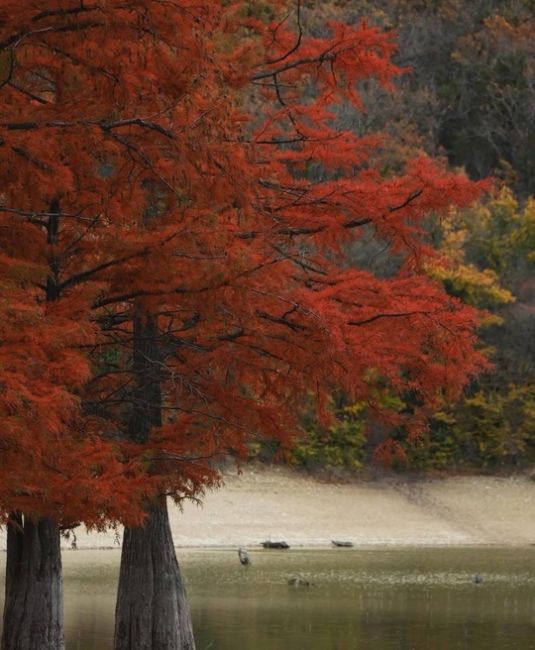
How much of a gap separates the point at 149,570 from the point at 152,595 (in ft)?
1.07

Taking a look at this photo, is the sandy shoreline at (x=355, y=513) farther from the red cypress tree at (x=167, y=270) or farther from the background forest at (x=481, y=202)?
the red cypress tree at (x=167, y=270)

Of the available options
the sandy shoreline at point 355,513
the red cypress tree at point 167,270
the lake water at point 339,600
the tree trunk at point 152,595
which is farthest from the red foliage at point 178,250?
the sandy shoreline at point 355,513

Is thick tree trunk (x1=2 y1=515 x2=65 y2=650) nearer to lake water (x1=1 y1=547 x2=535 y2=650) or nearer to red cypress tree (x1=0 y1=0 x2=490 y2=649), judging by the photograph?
red cypress tree (x1=0 y1=0 x2=490 y2=649)

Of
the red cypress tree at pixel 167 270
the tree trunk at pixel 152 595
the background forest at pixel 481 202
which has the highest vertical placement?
the background forest at pixel 481 202

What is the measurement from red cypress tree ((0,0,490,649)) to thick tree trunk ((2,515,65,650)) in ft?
0.15

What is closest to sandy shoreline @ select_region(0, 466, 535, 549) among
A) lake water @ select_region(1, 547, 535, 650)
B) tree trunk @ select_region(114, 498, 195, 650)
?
lake water @ select_region(1, 547, 535, 650)

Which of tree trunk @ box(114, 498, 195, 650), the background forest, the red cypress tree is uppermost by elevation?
the background forest

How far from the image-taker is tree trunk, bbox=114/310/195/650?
17875mm

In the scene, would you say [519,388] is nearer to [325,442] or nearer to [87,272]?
[325,442]

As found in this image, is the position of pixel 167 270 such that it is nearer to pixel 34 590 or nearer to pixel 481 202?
pixel 34 590

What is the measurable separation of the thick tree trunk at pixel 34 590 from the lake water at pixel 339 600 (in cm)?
376

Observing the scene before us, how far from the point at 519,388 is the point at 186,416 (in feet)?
121

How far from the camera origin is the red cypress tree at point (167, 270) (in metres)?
12.9

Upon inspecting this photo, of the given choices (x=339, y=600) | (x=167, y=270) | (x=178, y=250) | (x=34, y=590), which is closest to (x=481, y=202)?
(x=339, y=600)
